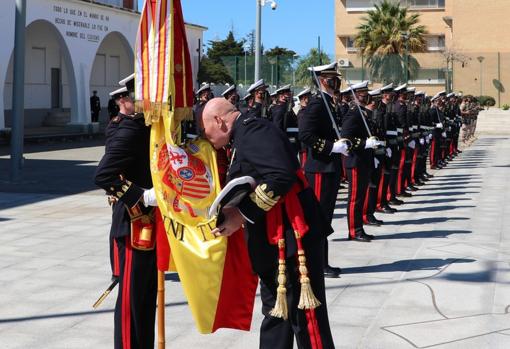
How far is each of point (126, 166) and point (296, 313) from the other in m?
1.36

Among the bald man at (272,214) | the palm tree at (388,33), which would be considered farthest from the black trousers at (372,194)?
the palm tree at (388,33)

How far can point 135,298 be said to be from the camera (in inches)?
195

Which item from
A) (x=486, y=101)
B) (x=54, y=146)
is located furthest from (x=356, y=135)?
(x=486, y=101)

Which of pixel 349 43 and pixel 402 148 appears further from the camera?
pixel 349 43

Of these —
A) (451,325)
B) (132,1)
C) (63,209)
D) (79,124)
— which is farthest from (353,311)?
(132,1)

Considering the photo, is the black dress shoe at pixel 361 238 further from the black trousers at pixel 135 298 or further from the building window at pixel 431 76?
the building window at pixel 431 76

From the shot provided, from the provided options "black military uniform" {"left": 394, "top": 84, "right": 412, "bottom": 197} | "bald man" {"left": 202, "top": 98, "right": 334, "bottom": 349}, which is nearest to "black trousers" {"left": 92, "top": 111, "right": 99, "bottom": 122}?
"black military uniform" {"left": 394, "top": 84, "right": 412, "bottom": 197}

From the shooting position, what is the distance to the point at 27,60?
3809 centimetres

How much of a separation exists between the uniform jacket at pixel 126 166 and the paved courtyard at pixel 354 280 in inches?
54.2

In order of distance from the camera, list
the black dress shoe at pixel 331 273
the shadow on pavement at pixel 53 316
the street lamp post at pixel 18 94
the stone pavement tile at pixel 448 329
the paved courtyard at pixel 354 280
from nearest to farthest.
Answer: the stone pavement tile at pixel 448 329, the paved courtyard at pixel 354 280, the shadow on pavement at pixel 53 316, the black dress shoe at pixel 331 273, the street lamp post at pixel 18 94

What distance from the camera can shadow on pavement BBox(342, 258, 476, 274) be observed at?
845cm

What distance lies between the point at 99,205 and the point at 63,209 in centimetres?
69

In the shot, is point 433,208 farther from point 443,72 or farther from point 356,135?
point 443,72

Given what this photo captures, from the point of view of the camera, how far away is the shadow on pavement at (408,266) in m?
8.45
